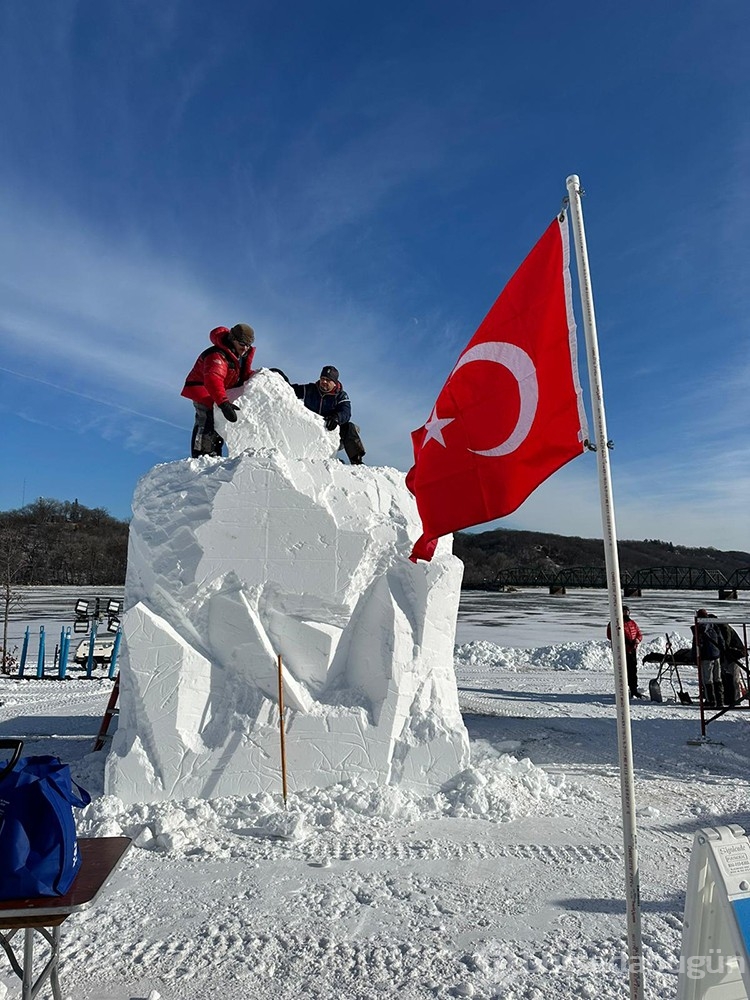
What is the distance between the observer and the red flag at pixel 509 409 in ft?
9.83

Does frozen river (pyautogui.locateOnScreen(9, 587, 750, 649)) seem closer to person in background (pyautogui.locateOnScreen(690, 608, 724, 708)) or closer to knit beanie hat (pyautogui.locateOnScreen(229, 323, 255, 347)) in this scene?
person in background (pyautogui.locateOnScreen(690, 608, 724, 708))

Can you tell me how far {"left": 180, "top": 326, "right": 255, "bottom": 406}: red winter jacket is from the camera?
261 inches

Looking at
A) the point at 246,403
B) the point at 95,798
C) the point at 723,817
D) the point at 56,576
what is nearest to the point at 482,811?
the point at 723,817

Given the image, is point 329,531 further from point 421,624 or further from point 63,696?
point 63,696

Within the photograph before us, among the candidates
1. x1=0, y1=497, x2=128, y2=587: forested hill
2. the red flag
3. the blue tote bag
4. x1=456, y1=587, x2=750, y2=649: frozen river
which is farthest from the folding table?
x1=0, y1=497, x2=128, y2=587: forested hill

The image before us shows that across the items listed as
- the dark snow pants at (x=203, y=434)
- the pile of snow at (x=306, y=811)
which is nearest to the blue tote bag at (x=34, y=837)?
the pile of snow at (x=306, y=811)

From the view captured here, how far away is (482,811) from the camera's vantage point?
5.30 metres

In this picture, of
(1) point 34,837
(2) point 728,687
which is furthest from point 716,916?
(2) point 728,687

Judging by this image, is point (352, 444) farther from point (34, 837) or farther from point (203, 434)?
point (34, 837)

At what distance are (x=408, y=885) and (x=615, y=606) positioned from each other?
262 cm

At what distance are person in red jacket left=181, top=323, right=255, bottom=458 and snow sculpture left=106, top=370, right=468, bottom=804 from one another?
2.39 feet

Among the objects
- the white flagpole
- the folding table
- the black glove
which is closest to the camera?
the folding table

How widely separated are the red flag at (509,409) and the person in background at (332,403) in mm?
3583

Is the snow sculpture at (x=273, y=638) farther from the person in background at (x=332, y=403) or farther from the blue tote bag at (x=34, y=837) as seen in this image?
the blue tote bag at (x=34, y=837)
